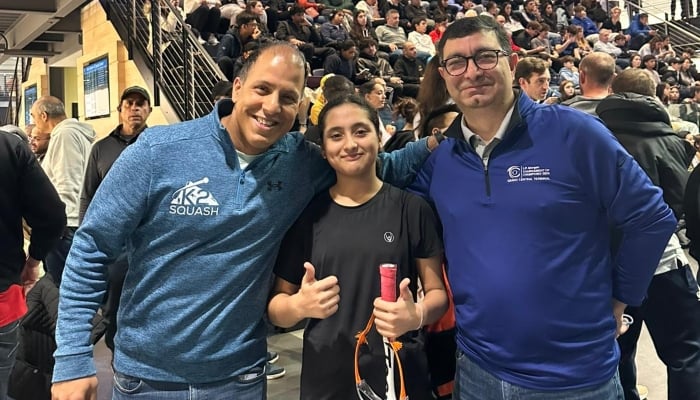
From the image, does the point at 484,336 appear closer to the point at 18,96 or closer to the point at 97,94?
the point at 97,94

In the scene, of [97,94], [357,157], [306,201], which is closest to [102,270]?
[306,201]

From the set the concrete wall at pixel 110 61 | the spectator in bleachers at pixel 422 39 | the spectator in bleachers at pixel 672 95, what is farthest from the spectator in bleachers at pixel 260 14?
the spectator in bleachers at pixel 672 95

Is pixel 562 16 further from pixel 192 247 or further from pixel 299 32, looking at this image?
pixel 192 247

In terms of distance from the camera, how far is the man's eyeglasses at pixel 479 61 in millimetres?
1487

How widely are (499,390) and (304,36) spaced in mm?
7817

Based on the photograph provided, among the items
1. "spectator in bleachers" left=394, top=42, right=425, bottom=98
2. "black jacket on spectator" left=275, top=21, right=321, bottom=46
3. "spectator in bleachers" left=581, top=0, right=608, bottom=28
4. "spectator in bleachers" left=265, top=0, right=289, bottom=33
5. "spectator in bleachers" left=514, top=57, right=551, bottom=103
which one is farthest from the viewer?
"spectator in bleachers" left=581, top=0, right=608, bottom=28

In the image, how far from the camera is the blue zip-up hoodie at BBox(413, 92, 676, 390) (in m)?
1.38

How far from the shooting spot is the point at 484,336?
1.45m

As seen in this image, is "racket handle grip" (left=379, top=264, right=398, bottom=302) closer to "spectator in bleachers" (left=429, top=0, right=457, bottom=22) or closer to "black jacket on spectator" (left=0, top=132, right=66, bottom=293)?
"black jacket on spectator" (left=0, top=132, right=66, bottom=293)

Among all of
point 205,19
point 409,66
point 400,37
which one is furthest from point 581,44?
point 205,19

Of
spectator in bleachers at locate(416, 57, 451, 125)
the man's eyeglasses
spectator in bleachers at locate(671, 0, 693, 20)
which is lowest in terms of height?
spectator in bleachers at locate(416, 57, 451, 125)

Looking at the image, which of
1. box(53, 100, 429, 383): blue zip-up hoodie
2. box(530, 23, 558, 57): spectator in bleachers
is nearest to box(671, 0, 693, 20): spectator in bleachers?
box(530, 23, 558, 57): spectator in bleachers

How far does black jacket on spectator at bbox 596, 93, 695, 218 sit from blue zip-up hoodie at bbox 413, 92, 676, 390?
1.27m

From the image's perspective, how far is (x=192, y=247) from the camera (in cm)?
143
